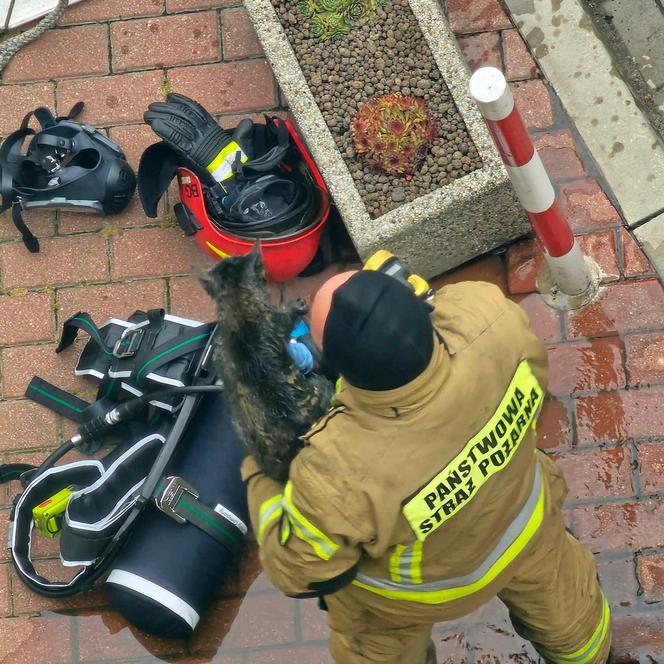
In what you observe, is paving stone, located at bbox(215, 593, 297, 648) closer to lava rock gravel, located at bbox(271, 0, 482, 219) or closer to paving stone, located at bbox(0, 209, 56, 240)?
lava rock gravel, located at bbox(271, 0, 482, 219)

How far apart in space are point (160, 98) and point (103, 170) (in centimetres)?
52

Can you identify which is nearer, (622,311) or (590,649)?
(590,649)

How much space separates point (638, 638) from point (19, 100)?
3.50 meters

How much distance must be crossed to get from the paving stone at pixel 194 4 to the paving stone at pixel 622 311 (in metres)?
2.13

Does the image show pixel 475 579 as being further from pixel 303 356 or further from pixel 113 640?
pixel 113 640

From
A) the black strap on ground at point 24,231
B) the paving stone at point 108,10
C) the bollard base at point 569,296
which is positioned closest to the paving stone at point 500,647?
the bollard base at point 569,296

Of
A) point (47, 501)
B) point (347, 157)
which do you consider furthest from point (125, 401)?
point (347, 157)

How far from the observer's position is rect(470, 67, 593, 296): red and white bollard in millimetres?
2715

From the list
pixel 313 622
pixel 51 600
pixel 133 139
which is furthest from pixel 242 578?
pixel 133 139

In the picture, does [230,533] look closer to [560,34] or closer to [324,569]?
[324,569]

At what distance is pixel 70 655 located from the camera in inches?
137

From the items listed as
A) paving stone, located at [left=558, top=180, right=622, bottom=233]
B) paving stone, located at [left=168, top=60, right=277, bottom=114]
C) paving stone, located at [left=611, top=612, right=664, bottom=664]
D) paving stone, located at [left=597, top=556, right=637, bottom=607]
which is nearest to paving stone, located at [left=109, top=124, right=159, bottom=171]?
paving stone, located at [left=168, top=60, right=277, bottom=114]

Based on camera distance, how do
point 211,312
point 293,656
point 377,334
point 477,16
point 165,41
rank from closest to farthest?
1. point 377,334
2. point 293,656
3. point 211,312
4. point 477,16
5. point 165,41

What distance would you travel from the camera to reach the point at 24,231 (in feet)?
12.8
